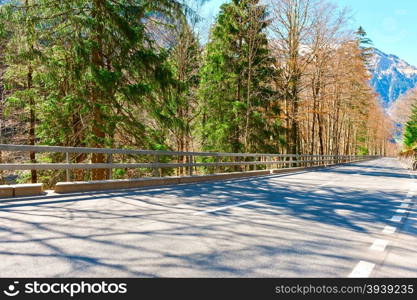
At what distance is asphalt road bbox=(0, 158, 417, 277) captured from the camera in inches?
149

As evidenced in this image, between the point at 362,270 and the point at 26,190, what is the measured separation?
7.50m

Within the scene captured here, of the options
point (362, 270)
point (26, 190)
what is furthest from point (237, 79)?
point (362, 270)

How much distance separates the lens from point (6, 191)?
8.16m

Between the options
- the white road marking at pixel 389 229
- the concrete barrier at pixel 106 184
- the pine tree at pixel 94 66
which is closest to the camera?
the white road marking at pixel 389 229

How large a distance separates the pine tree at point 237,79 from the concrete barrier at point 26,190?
1912cm

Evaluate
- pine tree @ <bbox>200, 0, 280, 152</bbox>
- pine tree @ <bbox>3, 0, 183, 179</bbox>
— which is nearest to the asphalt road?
pine tree @ <bbox>3, 0, 183, 179</bbox>

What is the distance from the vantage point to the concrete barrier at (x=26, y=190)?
834cm

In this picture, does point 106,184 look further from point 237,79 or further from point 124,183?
point 237,79

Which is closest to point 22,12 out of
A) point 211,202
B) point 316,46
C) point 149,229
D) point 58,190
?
point 58,190

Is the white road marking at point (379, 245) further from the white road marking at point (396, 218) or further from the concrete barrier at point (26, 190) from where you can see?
the concrete barrier at point (26, 190)

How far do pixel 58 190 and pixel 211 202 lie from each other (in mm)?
3910

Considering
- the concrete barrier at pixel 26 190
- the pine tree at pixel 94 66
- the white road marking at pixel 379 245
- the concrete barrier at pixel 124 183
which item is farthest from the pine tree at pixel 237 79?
the white road marking at pixel 379 245

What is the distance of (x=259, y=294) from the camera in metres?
3.20

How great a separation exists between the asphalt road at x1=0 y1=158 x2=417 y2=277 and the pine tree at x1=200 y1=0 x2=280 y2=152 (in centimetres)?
1972
